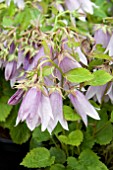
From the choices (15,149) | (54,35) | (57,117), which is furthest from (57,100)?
(15,149)

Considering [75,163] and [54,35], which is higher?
[54,35]

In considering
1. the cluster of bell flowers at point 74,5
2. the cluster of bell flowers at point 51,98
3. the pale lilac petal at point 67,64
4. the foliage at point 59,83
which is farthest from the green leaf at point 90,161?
the cluster of bell flowers at point 74,5

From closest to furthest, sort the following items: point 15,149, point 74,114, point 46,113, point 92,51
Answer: point 46,113 → point 74,114 → point 92,51 → point 15,149

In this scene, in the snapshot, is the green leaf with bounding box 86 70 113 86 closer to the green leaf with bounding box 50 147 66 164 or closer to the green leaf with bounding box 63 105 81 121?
the green leaf with bounding box 63 105 81 121

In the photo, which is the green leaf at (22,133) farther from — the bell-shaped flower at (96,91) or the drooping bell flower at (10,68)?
the bell-shaped flower at (96,91)

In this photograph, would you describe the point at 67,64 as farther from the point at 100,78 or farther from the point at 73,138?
the point at 73,138

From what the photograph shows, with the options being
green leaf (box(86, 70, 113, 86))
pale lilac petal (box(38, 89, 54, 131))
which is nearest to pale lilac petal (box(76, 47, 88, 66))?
green leaf (box(86, 70, 113, 86))

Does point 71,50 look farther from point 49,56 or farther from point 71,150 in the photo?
point 71,150

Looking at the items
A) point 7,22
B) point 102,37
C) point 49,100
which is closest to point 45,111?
point 49,100
